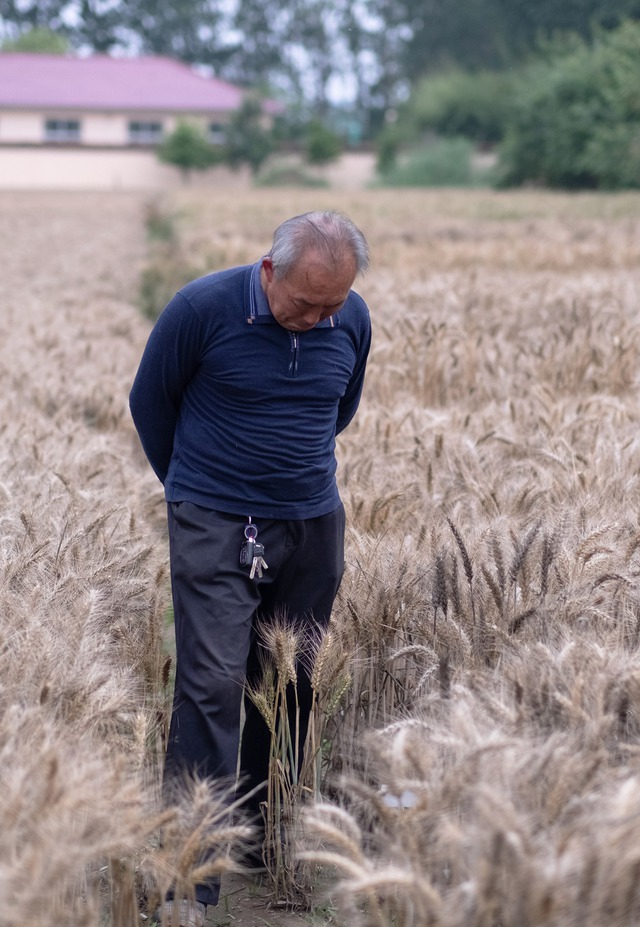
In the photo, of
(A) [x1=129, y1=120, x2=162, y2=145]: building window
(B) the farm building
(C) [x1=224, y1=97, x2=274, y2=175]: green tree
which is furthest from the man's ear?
(A) [x1=129, y1=120, x2=162, y2=145]: building window

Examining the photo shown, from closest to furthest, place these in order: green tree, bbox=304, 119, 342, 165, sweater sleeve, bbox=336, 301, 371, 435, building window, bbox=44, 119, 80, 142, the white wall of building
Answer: sweater sleeve, bbox=336, 301, 371, 435
green tree, bbox=304, 119, 342, 165
the white wall of building
building window, bbox=44, 119, 80, 142

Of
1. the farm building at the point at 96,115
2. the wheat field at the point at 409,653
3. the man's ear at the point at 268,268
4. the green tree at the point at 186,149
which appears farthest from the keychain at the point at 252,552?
the farm building at the point at 96,115

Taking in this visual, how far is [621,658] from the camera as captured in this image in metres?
2.89

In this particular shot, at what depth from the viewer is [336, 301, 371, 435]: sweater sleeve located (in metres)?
3.53

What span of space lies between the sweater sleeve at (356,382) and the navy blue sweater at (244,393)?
156 millimetres

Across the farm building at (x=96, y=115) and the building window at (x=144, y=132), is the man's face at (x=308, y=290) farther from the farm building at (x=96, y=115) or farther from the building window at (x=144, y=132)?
the building window at (x=144, y=132)

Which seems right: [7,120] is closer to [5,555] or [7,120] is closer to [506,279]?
[506,279]

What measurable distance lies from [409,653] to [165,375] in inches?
42.6

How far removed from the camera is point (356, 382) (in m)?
3.72

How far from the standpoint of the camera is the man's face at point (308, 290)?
3.02m

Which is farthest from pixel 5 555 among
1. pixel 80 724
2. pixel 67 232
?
pixel 67 232

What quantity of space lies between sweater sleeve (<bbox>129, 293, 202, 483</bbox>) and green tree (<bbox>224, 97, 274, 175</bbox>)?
6533 centimetres

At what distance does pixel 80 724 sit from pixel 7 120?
74803mm

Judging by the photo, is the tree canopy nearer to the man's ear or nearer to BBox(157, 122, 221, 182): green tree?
BBox(157, 122, 221, 182): green tree
